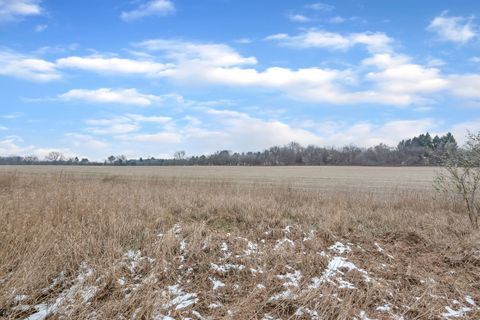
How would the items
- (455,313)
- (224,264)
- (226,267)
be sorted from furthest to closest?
(224,264)
(226,267)
(455,313)

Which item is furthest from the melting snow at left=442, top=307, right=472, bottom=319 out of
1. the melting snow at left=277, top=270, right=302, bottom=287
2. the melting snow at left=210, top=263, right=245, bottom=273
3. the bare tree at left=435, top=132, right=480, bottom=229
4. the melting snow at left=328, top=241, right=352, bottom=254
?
the bare tree at left=435, top=132, right=480, bottom=229

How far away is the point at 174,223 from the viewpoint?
9273 millimetres

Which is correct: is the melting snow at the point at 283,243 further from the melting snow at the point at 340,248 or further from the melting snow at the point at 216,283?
the melting snow at the point at 216,283

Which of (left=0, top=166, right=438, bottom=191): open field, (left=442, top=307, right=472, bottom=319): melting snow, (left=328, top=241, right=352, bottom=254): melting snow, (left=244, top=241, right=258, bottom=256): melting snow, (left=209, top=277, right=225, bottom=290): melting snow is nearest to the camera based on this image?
(left=442, top=307, right=472, bottom=319): melting snow

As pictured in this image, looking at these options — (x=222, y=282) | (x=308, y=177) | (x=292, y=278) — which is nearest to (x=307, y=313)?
(x=292, y=278)

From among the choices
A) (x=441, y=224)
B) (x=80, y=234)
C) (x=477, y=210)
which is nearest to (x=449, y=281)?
(x=441, y=224)

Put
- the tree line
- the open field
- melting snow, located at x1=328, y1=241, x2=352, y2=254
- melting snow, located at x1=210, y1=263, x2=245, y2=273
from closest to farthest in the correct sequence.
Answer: melting snow, located at x1=210, y1=263, x2=245, y2=273, melting snow, located at x1=328, y1=241, x2=352, y2=254, the open field, the tree line

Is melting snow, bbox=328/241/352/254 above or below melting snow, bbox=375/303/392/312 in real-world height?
above

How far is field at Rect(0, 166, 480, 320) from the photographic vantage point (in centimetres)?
548

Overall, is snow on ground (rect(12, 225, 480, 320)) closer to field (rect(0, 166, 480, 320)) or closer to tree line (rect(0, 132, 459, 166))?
field (rect(0, 166, 480, 320))

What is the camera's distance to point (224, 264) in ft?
23.0

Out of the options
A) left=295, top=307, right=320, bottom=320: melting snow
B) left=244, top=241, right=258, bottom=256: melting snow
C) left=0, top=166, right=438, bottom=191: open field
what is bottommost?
left=295, top=307, right=320, bottom=320: melting snow

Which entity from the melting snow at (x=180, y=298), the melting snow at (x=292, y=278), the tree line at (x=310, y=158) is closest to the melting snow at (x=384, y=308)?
the melting snow at (x=292, y=278)

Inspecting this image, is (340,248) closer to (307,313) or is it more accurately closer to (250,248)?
(250,248)
